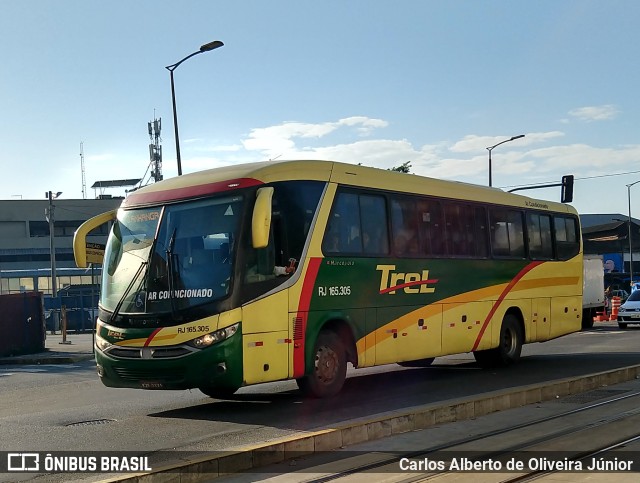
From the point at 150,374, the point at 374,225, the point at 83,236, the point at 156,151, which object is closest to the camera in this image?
the point at 150,374

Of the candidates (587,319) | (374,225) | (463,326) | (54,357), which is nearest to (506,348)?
(463,326)

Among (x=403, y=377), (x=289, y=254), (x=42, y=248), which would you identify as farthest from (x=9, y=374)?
(x=42, y=248)

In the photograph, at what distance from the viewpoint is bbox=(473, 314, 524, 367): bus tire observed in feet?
56.3

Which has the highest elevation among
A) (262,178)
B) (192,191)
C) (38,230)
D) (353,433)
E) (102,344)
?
(38,230)

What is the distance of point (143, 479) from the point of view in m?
6.98

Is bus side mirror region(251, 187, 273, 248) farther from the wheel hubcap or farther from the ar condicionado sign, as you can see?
the ar condicionado sign

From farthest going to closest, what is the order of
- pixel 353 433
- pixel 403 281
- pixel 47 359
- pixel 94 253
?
pixel 47 359
pixel 94 253
pixel 403 281
pixel 353 433

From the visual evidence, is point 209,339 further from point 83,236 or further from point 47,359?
point 47,359

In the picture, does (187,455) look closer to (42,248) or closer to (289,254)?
(289,254)

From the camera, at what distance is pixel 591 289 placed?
35.9 meters

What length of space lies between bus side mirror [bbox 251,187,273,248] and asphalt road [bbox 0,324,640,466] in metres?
2.34

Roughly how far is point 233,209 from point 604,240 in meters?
73.9

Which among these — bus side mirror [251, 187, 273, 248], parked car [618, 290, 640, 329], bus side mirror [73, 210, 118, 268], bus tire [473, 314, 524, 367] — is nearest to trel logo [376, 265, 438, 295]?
bus tire [473, 314, 524, 367]

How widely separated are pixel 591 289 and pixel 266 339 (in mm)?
28106
